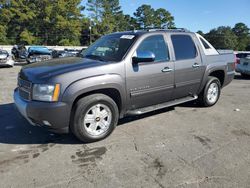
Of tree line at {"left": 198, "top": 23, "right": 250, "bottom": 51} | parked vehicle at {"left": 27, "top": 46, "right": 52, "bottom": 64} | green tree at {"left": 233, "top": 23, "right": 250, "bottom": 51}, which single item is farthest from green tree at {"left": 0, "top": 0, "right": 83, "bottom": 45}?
green tree at {"left": 233, "top": 23, "right": 250, "bottom": 51}

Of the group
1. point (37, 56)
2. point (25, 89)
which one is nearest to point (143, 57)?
point (25, 89)

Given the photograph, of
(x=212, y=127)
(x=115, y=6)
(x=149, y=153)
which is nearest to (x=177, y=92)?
(x=212, y=127)

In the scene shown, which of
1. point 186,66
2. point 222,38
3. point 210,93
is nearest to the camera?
point 186,66

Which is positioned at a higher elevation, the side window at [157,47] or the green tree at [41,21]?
the green tree at [41,21]

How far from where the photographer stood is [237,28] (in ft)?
311

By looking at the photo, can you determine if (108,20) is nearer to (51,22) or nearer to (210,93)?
(51,22)

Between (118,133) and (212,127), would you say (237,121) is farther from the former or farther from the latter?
(118,133)

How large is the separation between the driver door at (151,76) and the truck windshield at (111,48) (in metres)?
0.21

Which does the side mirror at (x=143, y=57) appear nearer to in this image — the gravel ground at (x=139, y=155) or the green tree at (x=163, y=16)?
the gravel ground at (x=139, y=155)

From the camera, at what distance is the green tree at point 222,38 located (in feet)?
257

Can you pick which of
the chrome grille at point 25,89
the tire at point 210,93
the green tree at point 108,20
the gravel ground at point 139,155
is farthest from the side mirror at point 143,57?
the green tree at point 108,20

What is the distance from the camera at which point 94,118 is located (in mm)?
4594

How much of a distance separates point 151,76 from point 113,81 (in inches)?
33.5

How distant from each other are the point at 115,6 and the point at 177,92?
78523 millimetres
